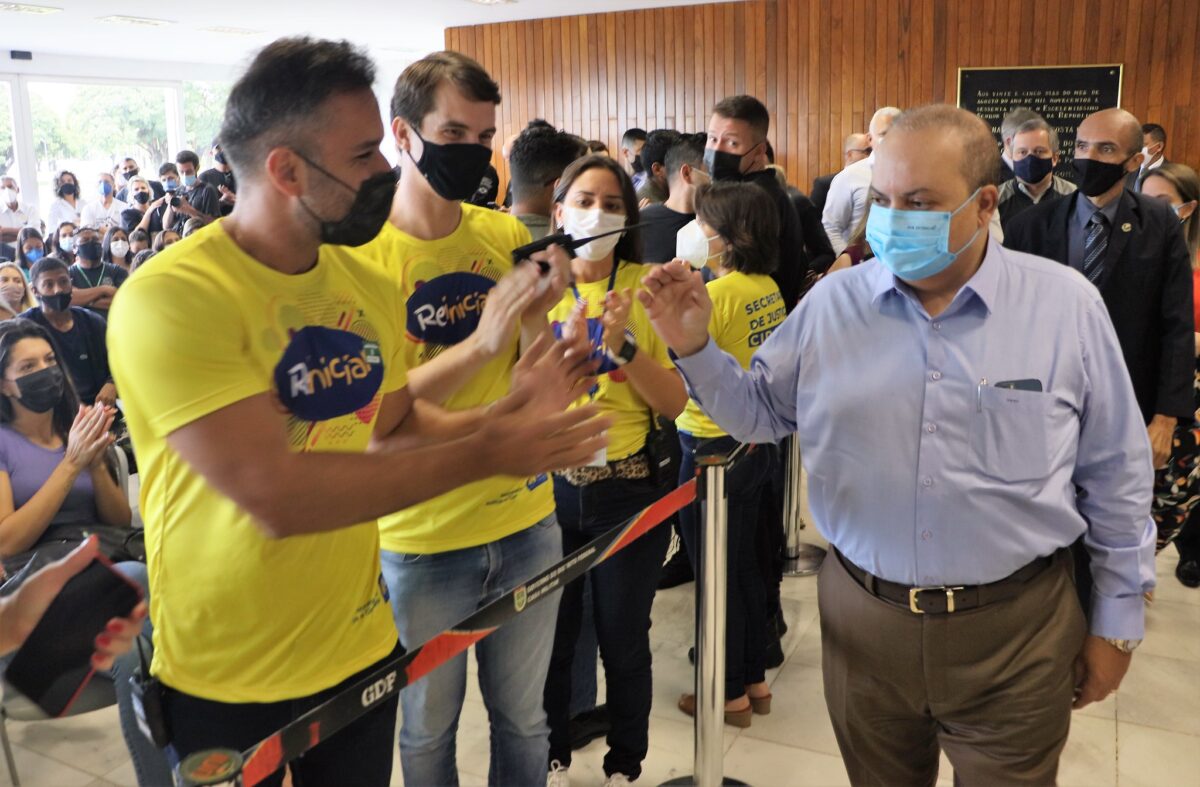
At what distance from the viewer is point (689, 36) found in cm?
1232

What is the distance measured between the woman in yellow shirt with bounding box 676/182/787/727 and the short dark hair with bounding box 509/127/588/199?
451 mm

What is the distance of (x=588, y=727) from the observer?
306 centimetres

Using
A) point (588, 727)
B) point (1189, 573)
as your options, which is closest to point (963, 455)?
point (588, 727)

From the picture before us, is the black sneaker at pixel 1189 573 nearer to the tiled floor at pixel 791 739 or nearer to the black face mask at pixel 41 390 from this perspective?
the tiled floor at pixel 791 739

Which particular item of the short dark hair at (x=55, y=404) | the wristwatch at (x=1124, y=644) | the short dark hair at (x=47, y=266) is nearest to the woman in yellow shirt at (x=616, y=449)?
the wristwatch at (x=1124, y=644)

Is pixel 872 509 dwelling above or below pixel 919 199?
below

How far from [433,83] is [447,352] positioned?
0.57 metres

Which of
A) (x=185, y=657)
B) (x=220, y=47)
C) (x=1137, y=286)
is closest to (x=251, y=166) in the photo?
(x=185, y=657)

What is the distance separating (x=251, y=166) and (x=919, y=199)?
1.11 m

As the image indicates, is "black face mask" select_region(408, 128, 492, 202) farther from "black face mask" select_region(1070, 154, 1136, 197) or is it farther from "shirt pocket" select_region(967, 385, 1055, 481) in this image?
"black face mask" select_region(1070, 154, 1136, 197)

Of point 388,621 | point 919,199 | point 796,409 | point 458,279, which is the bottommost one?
point 388,621

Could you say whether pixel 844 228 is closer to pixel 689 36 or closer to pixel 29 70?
pixel 689 36

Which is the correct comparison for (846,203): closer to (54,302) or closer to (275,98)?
(54,302)

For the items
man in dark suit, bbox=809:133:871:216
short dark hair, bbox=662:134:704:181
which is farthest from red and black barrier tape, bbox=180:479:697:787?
man in dark suit, bbox=809:133:871:216
